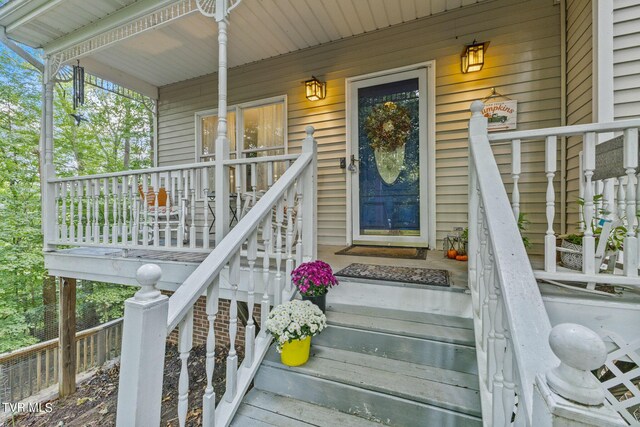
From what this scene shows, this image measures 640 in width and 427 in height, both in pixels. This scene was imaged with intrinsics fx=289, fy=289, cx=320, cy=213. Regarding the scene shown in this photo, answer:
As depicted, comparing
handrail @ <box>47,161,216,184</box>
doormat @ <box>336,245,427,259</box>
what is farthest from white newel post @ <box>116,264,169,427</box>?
doormat @ <box>336,245,427,259</box>

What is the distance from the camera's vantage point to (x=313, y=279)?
183cm

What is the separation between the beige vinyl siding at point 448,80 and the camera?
3.08 meters

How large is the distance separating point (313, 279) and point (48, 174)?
3.84m

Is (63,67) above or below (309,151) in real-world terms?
above

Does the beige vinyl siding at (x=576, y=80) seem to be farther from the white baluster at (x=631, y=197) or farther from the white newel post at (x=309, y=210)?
the white newel post at (x=309, y=210)

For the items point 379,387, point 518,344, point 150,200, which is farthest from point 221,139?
point 518,344

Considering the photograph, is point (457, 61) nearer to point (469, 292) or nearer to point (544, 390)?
point (469, 292)

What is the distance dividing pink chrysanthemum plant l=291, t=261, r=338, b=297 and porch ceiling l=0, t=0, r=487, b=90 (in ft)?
9.51

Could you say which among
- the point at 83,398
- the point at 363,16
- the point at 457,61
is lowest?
the point at 83,398

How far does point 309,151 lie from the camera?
7.61 ft

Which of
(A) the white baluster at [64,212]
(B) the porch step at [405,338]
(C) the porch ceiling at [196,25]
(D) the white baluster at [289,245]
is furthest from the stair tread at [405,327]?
(A) the white baluster at [64,212]

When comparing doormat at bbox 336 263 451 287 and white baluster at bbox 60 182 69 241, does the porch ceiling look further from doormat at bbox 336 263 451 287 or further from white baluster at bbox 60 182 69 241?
doormat at bbox 336 263 451 287

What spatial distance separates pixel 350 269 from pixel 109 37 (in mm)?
4018

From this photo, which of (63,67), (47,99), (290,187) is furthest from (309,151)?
(63,67)
